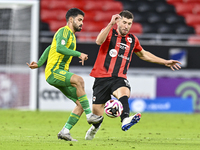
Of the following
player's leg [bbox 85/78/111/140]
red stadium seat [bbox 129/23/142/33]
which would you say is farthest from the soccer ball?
red stadium seat [bbox 129/23/142/33]

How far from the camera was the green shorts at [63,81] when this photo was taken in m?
5.78

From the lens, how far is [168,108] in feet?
42.5

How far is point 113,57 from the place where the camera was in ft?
20.2

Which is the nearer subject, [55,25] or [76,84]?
[76,84]

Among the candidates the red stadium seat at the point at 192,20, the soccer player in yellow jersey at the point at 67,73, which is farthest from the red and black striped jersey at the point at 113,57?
the red stadium seat at the point at 192,20

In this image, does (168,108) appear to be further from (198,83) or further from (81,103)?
(81,103)

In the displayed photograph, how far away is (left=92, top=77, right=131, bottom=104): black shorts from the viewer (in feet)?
19.7

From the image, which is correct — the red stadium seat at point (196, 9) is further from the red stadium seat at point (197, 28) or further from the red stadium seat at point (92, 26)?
the red stadium seat at point (92, 26)

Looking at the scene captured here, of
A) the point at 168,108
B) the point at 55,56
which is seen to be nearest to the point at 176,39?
the point at 168,108

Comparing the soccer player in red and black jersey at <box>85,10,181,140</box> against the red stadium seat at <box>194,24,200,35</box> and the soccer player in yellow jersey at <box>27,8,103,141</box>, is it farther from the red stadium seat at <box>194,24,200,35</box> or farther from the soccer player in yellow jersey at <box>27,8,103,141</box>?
the red stadium seat at <box>194,24,200,35</box>

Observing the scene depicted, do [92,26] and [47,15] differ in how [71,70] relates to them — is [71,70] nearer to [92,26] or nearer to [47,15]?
[92,26]

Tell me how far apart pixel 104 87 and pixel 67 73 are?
24.2 inches

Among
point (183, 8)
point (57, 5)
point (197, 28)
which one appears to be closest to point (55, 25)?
point (57, 5)

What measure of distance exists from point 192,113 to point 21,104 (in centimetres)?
533
